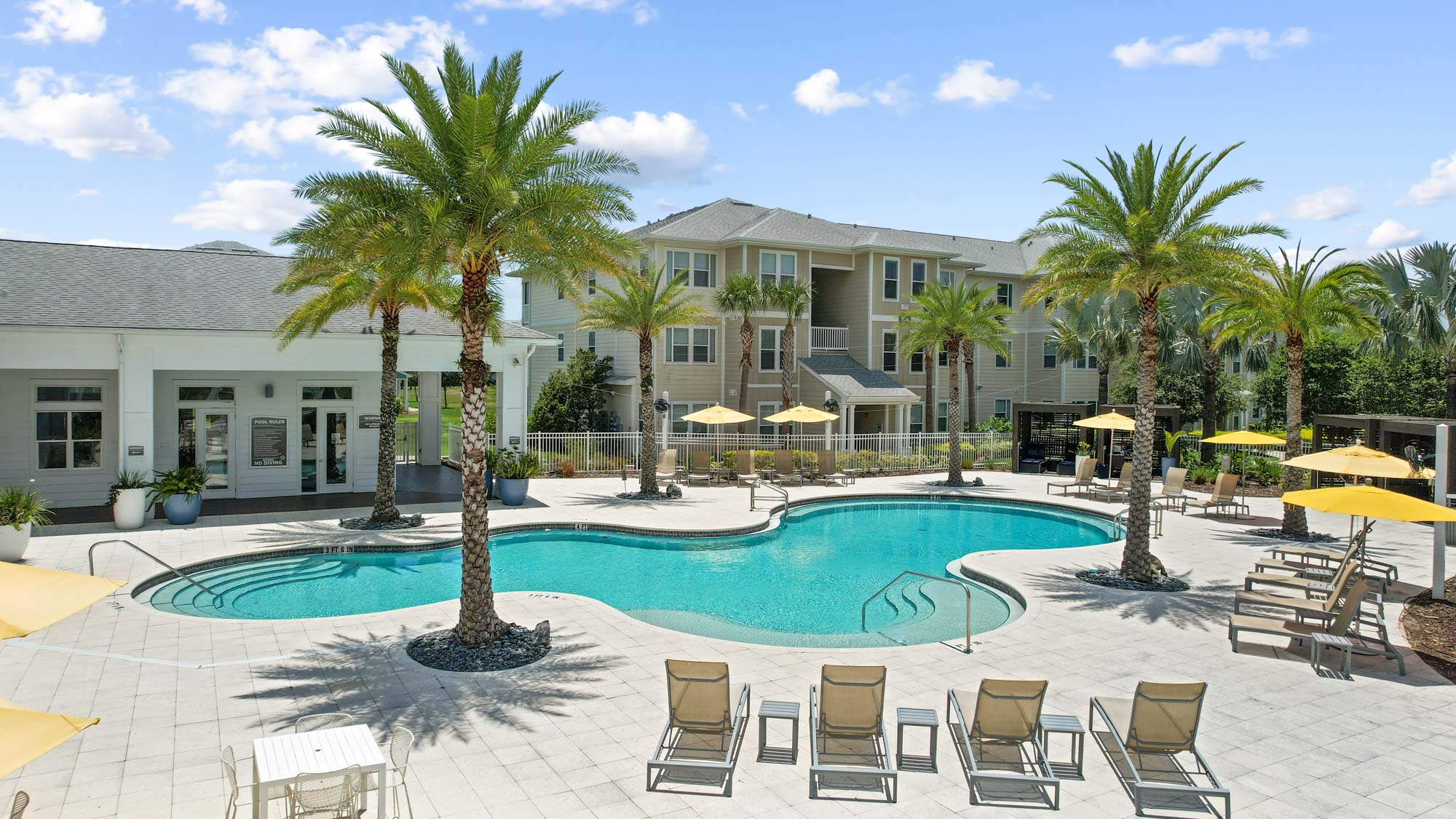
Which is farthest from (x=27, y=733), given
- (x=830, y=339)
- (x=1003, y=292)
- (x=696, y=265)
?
(x=1003, y=292)

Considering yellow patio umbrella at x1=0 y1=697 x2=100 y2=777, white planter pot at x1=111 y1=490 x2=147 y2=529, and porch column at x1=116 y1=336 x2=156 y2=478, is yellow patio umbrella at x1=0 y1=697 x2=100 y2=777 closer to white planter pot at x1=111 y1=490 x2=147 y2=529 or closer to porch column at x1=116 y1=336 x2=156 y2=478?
white planter pot at x1=111 y1=490 x2=147 y2=529

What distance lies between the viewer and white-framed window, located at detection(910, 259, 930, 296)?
36438mm

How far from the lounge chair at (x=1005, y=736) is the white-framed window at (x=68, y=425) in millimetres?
21192

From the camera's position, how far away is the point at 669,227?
3325 centimetres

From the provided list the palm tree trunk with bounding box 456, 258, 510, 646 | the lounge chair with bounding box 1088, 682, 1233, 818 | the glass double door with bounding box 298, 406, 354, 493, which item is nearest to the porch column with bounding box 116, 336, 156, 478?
the glass double door with bounding box 298, 406, 354, 493

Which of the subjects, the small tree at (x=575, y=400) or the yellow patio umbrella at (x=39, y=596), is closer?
the yellow patio umbrella at (x=39, y=596)

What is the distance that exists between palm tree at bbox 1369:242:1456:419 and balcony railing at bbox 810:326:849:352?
59.6ft

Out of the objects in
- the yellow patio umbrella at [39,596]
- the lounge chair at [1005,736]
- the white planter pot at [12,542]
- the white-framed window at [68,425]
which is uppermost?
the white-framed window at [68,425]

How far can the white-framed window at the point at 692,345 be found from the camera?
33.2 m

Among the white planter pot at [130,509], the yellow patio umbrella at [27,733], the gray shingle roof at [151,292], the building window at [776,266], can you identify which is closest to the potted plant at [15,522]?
the white planter pot at [130,509]

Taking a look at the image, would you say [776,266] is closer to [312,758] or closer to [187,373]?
[187,373]

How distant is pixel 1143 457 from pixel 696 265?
21.8 meters

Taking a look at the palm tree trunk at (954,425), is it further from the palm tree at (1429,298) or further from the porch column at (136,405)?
the porch column at (136,405)

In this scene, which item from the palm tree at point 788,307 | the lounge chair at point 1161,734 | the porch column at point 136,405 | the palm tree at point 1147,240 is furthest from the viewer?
the palm tree at point 788,307
